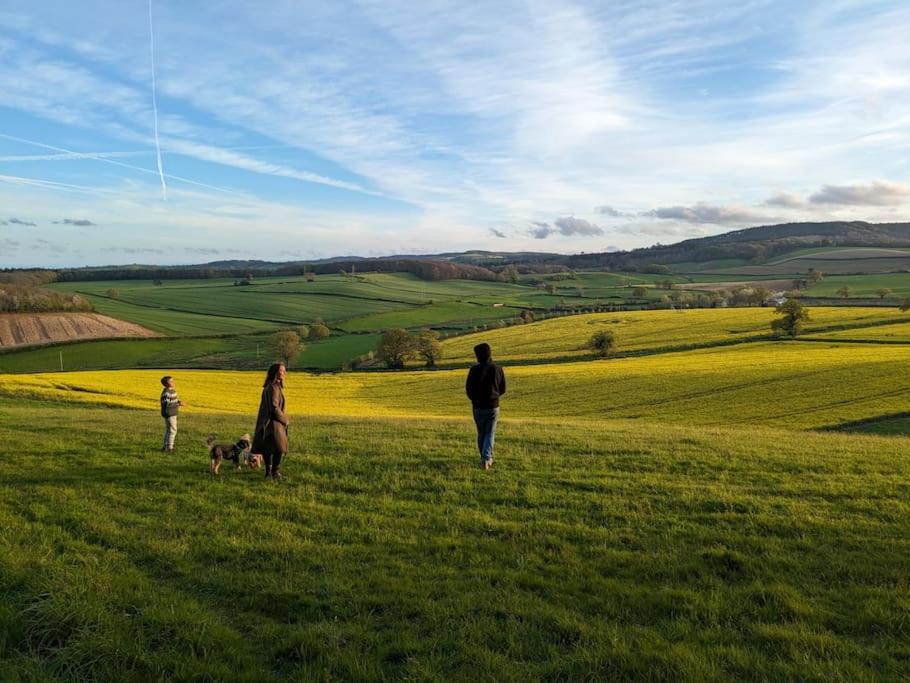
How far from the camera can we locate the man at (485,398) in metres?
12.9

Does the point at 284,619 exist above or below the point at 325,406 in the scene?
above

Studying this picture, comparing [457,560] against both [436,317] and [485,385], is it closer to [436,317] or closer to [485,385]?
[485,385]

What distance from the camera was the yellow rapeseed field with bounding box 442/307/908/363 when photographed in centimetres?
7350

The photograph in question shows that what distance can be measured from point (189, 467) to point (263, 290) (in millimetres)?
149047

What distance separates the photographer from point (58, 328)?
8906cm

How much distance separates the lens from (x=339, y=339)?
9850 cm

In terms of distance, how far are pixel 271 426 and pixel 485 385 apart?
14.7ft

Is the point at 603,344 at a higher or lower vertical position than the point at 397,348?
higher

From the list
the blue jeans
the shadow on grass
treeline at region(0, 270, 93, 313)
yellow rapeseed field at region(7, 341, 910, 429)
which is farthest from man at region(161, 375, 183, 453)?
treeline at region(0, 270, 93, 313)

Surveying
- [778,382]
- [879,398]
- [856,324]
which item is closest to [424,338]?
[778,382]

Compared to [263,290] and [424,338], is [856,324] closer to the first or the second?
[424,338]

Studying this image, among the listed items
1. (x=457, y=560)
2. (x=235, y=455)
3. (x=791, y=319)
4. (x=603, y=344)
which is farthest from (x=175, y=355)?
(x=457, y=560)

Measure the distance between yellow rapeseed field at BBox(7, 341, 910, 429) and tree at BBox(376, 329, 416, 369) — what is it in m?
11.7

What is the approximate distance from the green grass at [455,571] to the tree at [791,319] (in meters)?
62.1
